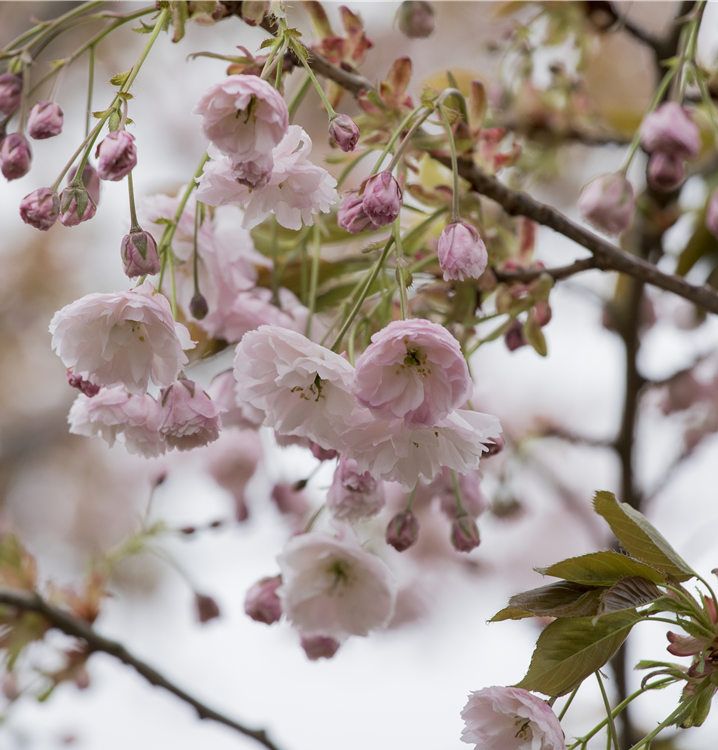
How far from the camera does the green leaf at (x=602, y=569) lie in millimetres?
602

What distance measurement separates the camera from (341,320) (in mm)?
786

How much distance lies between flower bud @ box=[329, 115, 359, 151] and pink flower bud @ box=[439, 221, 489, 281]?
108 millimetres

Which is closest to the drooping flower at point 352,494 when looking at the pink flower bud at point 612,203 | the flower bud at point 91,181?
the flower bud at point 91,181

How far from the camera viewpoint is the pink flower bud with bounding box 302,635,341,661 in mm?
886

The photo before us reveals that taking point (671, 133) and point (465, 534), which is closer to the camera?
point (465, 534)

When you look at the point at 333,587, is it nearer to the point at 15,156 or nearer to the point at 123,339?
the point at 123,339

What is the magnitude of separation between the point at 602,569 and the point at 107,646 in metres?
0.76

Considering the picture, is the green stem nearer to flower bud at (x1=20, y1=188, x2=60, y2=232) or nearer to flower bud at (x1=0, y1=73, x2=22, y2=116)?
flower bud at (x1=20, y1=188, x2=60, y2=232)

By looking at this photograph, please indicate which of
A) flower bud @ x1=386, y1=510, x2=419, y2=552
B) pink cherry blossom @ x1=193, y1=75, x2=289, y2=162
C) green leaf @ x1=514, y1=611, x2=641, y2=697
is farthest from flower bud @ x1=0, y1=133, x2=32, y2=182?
green leaf @ x1=514, y1=611, x2=641, y2=697

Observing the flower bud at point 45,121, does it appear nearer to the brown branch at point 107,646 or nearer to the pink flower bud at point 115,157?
Result: the pink flower bud at point 115,157

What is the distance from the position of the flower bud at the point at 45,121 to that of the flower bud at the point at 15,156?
0.08 ft

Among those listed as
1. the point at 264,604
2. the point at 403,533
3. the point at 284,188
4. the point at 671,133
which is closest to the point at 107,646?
the point at 264,604

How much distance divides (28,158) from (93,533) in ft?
8.63

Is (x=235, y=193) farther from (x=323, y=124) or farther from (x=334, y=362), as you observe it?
(x=323, y=124)
